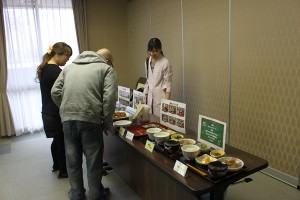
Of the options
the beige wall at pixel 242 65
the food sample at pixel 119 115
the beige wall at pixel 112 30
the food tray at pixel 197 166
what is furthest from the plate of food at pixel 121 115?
the beige wall at pixel 112 30

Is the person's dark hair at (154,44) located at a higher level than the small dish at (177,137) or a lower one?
higher

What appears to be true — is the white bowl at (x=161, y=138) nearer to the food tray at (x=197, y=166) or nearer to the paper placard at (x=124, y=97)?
the food tray at (x=197, y=166)

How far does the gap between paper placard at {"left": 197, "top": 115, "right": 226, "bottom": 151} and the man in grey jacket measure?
2.29 feet

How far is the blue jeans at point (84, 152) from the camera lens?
1927mm

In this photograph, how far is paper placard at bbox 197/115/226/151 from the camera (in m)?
1.49

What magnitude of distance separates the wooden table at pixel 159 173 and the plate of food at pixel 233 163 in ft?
0.12

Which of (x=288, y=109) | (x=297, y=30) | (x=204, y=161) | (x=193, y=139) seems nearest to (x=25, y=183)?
(x=193, y=139)

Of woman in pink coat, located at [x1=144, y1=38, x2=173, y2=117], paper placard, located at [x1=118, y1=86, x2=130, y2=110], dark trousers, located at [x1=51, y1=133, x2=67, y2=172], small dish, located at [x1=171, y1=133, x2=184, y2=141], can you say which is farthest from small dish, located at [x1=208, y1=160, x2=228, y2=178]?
dark trousers, located at [x1=51, y1=133, x2=67, y2=172]

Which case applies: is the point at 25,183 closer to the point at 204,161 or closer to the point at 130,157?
the point at 130,157

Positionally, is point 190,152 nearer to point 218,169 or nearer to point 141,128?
point 218,169

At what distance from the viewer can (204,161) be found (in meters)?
1.40

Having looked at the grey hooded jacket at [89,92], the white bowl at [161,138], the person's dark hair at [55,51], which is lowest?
the white bowl at [161,138]

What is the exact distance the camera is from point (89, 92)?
186 centimetres

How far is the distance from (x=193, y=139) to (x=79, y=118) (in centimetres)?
86
